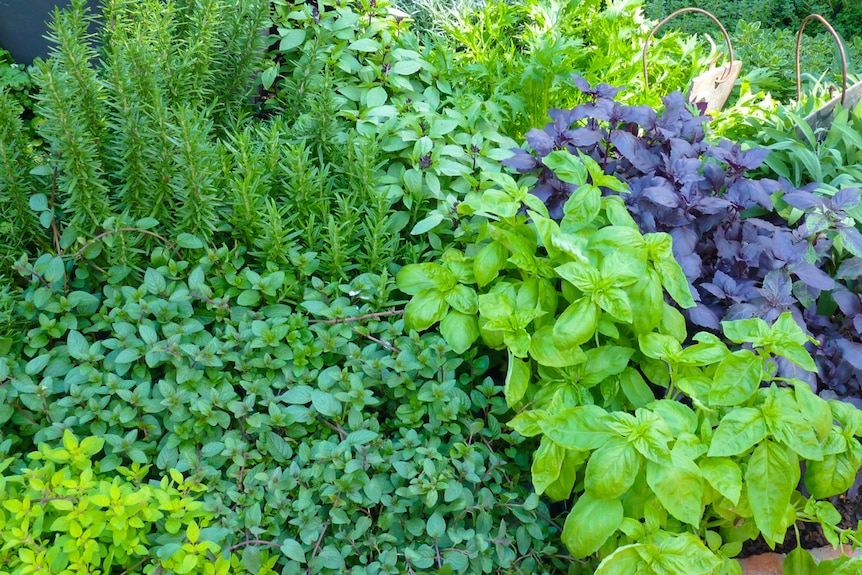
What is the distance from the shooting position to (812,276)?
2074 mm

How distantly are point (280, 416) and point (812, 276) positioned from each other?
5.39 feet

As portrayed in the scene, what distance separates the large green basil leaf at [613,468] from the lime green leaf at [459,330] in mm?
515

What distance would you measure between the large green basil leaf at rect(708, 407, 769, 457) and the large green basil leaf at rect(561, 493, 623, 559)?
0.27m

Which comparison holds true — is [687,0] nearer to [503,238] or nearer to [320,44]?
[320,44]

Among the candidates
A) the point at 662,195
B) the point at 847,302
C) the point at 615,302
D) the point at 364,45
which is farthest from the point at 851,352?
the point at 364,45

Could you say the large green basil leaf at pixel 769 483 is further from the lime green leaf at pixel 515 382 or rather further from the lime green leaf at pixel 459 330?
the lime green leaf at pixel 459 330

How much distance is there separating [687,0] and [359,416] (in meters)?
5.06

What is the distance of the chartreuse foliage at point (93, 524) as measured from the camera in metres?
1.46

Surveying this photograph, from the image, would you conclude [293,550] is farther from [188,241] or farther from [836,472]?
[836,472]

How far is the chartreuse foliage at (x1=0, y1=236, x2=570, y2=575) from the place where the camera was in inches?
67.7

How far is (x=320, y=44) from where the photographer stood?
2555 mm

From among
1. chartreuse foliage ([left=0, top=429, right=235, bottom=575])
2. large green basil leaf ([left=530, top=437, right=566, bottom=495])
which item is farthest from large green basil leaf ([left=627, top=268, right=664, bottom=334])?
chartreuse foliage ([left=0, top=429, right=235, bottom=575])

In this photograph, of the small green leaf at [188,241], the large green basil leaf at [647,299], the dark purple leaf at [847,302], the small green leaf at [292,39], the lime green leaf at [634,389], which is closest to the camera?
the large green basil leaf at [647,299]

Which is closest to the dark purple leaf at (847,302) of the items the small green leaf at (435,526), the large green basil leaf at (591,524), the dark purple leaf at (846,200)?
the dark purple leaf at (846,200)
